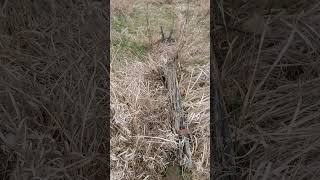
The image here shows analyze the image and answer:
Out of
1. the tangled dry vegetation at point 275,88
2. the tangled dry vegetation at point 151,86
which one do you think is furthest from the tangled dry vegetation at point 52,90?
the tangled dry vegetation at point 275,88

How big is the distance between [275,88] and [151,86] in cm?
48

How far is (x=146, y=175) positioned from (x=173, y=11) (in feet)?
3.43

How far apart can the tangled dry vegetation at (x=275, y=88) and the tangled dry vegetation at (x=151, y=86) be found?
0.16 metres

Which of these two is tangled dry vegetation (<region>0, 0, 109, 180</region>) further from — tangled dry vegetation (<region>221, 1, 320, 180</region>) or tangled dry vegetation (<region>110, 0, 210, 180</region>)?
tangled dry vegetation (<region>221, 1, 320, 180</region>)

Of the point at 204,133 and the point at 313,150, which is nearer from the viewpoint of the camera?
the point at 313,150

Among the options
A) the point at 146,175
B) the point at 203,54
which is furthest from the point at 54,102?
the point at 203,54

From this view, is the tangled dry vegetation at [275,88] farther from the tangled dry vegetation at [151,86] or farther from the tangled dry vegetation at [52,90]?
the tangled dry vegetation at [52,90]

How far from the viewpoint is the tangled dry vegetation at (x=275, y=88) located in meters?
1.74

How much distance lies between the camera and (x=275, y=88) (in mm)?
1961

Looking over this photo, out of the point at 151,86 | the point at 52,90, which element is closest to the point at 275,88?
the point at 151,86

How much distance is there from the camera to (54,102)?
1.94 metres

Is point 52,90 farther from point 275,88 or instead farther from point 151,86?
point 275,88

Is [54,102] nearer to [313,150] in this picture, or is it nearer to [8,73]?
[8,73]

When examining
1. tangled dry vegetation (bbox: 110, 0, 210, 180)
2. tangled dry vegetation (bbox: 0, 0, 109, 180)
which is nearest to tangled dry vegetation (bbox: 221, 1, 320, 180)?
tangled dry vegetation (bbox: 110, 0, 210, 180)
